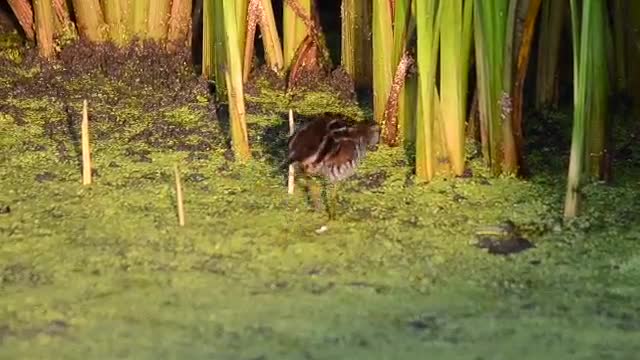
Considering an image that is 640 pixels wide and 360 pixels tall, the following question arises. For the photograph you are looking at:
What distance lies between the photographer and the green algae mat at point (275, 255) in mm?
1983

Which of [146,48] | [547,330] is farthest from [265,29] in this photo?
[547,330]

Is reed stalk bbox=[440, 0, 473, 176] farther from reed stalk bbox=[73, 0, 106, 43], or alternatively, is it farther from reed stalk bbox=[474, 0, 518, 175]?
reed stalk bbox=[73, 0, 106, 43]

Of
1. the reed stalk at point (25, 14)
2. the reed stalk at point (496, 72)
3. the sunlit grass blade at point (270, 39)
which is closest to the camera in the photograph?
the reed stalk at point (496, 72)

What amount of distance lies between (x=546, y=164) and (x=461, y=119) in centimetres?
24

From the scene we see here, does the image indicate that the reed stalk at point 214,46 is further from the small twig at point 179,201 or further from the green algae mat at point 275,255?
the small twig at point 179,201

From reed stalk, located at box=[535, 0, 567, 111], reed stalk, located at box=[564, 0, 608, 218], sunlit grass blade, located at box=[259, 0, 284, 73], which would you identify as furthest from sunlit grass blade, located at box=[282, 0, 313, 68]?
reed stalk, located at box=[564, 0, 608, 218]

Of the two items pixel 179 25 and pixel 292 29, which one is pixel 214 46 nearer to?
pixel 292 29

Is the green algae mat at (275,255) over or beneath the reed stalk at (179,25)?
beneath

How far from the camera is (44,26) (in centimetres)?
312

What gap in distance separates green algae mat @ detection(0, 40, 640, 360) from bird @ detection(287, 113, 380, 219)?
7 centimetres

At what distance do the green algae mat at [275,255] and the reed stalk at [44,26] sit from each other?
0.88 ft

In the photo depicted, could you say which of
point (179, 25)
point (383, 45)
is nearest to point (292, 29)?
point (179, 25)

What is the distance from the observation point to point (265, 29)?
292 centimetres

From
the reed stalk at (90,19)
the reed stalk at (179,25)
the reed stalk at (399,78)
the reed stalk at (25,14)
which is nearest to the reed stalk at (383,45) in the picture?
the reed stalk at (399,78)
